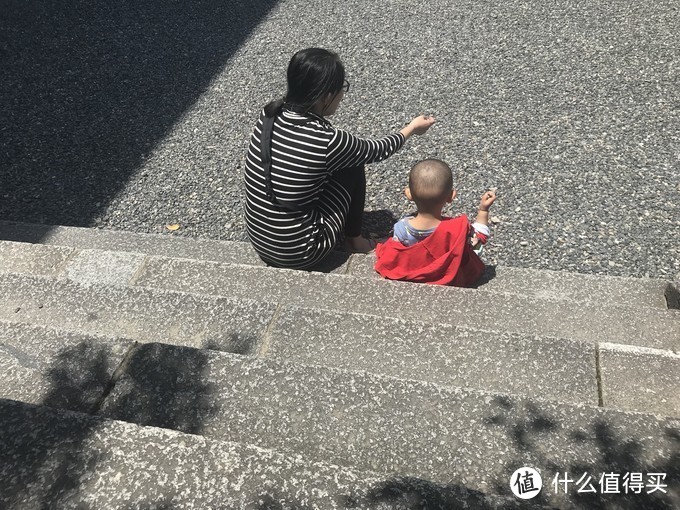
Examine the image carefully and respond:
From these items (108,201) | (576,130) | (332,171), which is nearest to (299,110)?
(332,171)

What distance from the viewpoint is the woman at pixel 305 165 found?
296 cm

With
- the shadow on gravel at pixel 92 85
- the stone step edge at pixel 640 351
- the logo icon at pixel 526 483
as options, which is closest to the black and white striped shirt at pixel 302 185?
the stone step edge at pixel 640 351

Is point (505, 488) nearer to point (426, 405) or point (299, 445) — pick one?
point (426, 405)

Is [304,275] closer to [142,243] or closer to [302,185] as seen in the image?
[302,185]

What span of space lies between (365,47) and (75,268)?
4465 mm

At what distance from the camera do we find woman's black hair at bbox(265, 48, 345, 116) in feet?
9.45

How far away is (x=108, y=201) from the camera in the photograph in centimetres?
489

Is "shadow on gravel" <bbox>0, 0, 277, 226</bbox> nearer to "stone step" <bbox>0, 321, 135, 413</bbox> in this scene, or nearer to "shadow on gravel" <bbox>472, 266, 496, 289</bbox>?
"stone step" <bbox>0, 321, 135, 413</bbox>

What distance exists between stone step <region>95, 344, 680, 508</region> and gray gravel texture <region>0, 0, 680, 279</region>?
2131 millimetres

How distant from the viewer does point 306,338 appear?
249 cm

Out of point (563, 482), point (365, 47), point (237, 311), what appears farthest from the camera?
point (365, 47)

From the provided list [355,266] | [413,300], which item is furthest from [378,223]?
[413,300]

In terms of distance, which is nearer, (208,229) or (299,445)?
(299,445)

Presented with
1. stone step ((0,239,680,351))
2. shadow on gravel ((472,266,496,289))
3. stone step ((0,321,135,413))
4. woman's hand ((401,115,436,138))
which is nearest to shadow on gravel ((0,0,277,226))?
stone step ((0,239,680,351))
